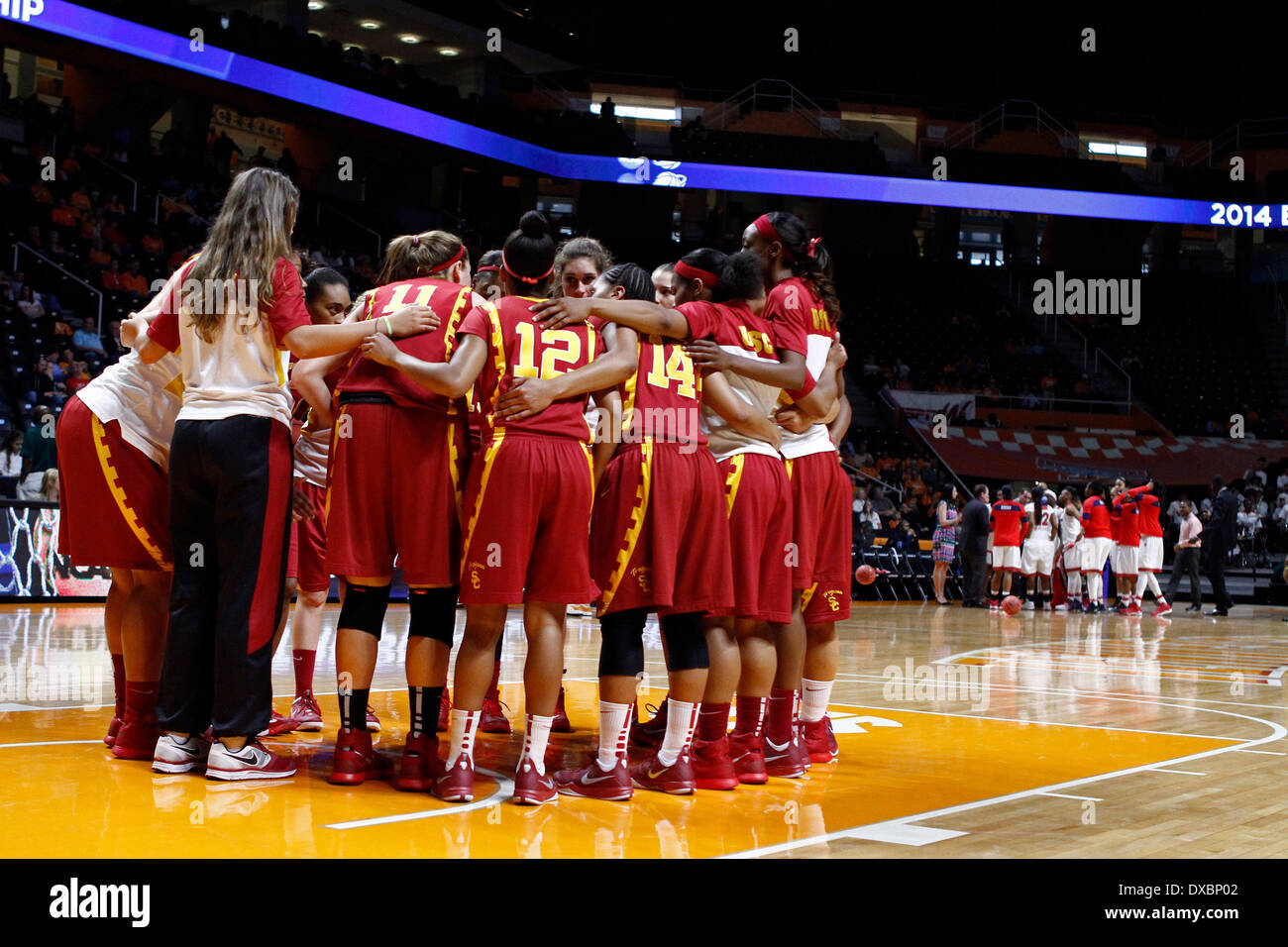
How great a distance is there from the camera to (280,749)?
16.5 ft

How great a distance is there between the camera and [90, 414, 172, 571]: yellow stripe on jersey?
15.8 ft

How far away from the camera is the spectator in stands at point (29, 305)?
16.3 m

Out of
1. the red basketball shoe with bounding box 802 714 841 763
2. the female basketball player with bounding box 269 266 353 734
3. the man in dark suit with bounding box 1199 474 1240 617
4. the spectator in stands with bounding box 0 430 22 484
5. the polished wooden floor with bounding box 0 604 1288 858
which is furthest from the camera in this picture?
the man in dark suit with bounding box 1199 474 1240 617

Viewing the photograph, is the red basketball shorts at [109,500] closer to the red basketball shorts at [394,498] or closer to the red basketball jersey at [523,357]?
the red basketball shorts at [394,498]

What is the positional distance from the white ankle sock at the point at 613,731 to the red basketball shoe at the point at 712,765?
373 millimetres

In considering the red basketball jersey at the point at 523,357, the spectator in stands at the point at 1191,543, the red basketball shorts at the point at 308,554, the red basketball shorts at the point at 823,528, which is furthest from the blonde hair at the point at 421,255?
the spectator in stands at the point at 1191,543

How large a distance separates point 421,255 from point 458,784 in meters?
2.09

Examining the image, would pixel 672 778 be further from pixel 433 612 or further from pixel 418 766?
pixel 433 612

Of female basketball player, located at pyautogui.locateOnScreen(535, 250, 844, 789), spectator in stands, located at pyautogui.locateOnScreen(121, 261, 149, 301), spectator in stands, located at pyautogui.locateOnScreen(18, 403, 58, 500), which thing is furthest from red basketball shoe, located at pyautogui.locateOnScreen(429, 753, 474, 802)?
spectator in stands, located at pyautogui.locateOnScreen(121, 261, 149, 301)

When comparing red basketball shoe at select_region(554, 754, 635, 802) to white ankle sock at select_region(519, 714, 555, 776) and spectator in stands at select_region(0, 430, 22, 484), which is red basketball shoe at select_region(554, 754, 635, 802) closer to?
white ankle sock at select_region(519, 714, 555, 776)

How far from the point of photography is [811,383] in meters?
5.09

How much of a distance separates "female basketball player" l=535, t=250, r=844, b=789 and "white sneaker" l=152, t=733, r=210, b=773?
6.22 feet
